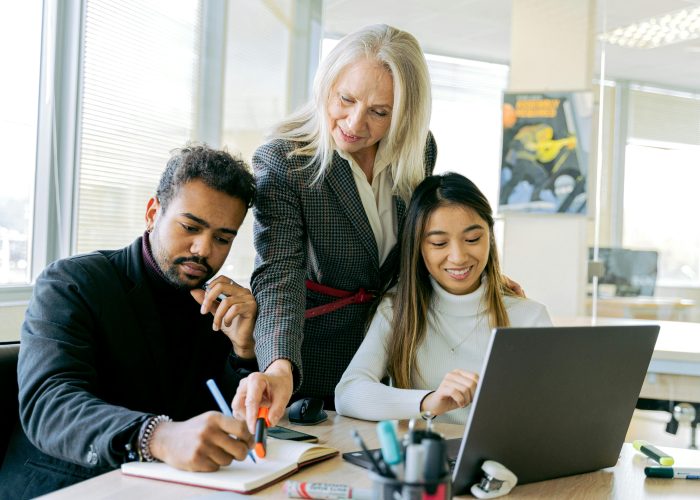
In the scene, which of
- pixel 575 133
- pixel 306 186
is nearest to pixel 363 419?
pixel 306 186

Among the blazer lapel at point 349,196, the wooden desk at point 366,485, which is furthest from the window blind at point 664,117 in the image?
the wooden desk at point 366,485

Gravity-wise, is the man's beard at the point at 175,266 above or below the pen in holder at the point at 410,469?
above

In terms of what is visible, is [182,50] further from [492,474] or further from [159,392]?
[492,474]

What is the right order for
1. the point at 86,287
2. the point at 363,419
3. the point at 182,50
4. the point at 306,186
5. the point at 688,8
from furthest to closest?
the point at 688,8 → the point at 182,50 → the point at 306,186 → the point at 363,419 → the point at 86,287

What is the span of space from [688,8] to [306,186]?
3.38 metres

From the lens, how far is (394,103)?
1727 millimetres

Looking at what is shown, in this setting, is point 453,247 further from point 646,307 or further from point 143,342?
point 646,307

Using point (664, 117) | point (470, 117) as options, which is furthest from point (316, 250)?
point (664, 117)

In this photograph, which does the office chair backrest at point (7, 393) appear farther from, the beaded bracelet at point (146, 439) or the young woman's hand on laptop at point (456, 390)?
the young woman's hand on laptop at point (456, 390)

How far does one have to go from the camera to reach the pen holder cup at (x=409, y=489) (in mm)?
739

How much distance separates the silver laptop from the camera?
1.00 metres

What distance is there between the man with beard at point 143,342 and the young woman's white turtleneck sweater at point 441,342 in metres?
0.24

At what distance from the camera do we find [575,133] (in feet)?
14.2

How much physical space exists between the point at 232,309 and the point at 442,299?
57cm
